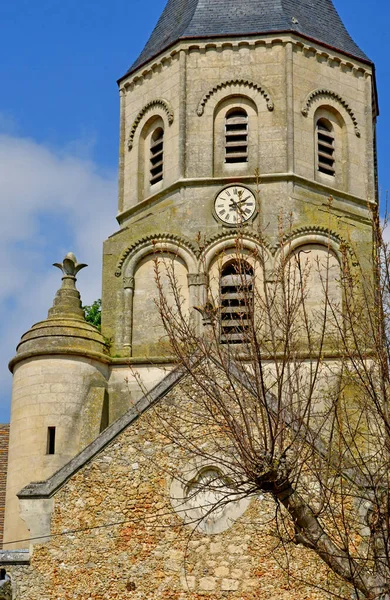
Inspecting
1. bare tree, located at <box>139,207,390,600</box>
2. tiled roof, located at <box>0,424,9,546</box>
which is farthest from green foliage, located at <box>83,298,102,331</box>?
bare tree, located at <box>139,207,390,600</box>

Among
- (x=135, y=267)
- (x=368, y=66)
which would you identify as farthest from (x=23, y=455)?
(x=368, y=66)

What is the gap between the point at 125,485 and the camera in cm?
1783

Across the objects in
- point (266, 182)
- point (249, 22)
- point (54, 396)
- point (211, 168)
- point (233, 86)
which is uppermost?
point (249, 22)

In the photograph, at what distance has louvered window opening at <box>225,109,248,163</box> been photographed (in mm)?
26656

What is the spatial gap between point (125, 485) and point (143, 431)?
0.79 metres

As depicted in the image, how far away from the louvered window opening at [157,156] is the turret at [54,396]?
3895 mm

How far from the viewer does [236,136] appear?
26859 mm

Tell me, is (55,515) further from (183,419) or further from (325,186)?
(325,186)

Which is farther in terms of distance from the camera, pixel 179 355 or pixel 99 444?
pixel 99 444

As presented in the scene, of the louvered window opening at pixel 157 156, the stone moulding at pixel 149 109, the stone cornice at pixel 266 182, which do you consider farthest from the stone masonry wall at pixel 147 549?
the stone moulding at pixel 149 109

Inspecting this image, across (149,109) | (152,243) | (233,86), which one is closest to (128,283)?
(152,243)

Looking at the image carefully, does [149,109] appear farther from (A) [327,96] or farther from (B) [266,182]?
(A) [327,96]

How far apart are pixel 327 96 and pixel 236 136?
2142 mm

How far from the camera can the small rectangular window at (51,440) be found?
23422mm
